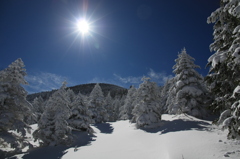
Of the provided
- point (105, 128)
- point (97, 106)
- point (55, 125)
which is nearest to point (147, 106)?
point (105, 128)

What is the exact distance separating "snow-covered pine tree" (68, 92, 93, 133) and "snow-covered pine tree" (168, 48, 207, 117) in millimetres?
14086

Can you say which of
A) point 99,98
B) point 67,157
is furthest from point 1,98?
point 99,98

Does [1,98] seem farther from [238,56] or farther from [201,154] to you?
[238,56]

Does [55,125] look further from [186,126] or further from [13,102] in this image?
[186,126]

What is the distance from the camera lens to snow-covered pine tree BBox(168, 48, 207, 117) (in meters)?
19.6

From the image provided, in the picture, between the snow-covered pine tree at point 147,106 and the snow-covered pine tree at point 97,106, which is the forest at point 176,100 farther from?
the snow-covered pine tree at point 97,106

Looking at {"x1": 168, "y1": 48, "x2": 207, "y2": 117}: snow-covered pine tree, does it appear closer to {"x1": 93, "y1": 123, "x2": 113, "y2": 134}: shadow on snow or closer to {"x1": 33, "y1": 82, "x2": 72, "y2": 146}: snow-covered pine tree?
{"x1": 93, "y1": 123, "x2": 113, "y2": 134}: shadow on snow

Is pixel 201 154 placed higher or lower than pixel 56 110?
lower

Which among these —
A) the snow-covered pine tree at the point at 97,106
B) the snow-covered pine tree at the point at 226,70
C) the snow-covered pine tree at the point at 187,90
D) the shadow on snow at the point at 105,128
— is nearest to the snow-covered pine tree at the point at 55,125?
the shadow on snow at the point at 105,128

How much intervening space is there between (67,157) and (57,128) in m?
5.03

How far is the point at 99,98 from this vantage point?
120 feet

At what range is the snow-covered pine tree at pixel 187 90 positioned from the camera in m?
19.6

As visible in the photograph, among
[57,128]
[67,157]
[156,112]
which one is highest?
[156,112]

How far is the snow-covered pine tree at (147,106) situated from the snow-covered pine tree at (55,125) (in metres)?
10.2
